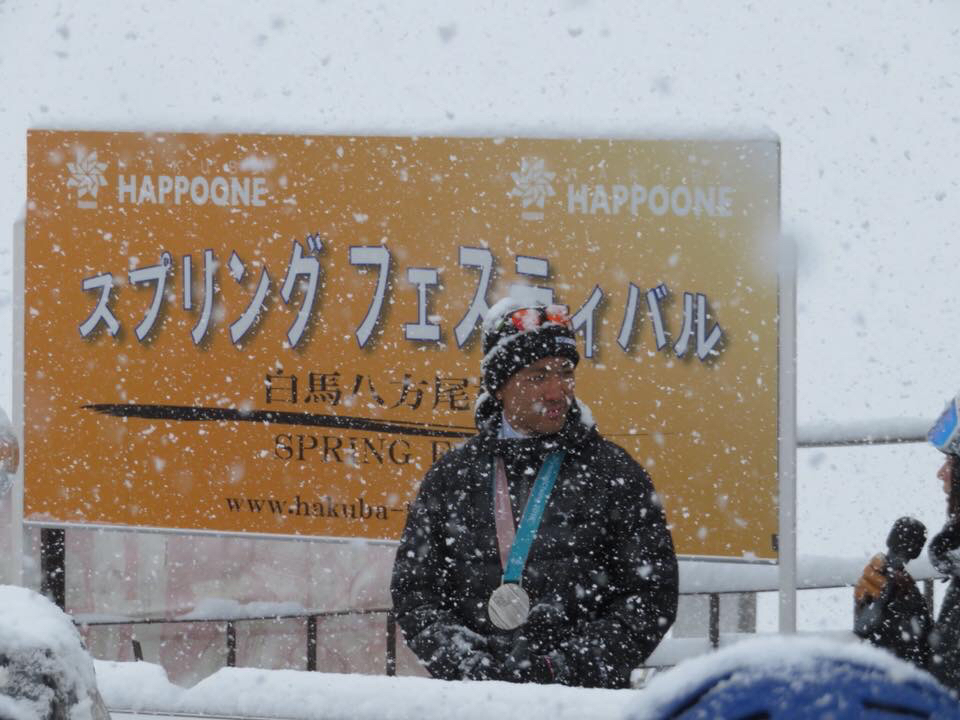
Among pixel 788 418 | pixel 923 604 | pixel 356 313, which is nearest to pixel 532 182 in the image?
pixel 356 313

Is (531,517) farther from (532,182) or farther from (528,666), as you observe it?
(532,182)

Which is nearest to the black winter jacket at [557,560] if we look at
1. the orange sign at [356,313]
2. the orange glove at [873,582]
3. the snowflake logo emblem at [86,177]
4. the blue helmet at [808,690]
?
the orange glove at [873,582]

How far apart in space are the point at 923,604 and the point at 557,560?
1.42m

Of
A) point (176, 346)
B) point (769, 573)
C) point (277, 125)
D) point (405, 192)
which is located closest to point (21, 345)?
point (176, 346)

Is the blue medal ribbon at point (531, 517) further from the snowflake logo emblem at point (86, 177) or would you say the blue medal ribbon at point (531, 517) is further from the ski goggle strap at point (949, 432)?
the snowflake logo emblem at point (86, 177)

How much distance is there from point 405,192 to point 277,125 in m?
0.58

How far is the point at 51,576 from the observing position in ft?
15.4

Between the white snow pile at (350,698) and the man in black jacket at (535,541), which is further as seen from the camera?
the man in black jacket at (535,541)

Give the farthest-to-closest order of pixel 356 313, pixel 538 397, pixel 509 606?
1. pixel 356 313
2. pixel 538 397
3. pixel 509 606

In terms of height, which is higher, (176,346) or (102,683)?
(176,346)

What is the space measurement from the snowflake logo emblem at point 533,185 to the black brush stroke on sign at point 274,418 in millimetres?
860

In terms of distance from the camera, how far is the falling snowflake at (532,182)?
432 cm

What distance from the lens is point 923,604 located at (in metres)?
3.41

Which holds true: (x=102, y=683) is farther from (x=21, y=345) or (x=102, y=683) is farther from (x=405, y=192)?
(x=21, y=345)
